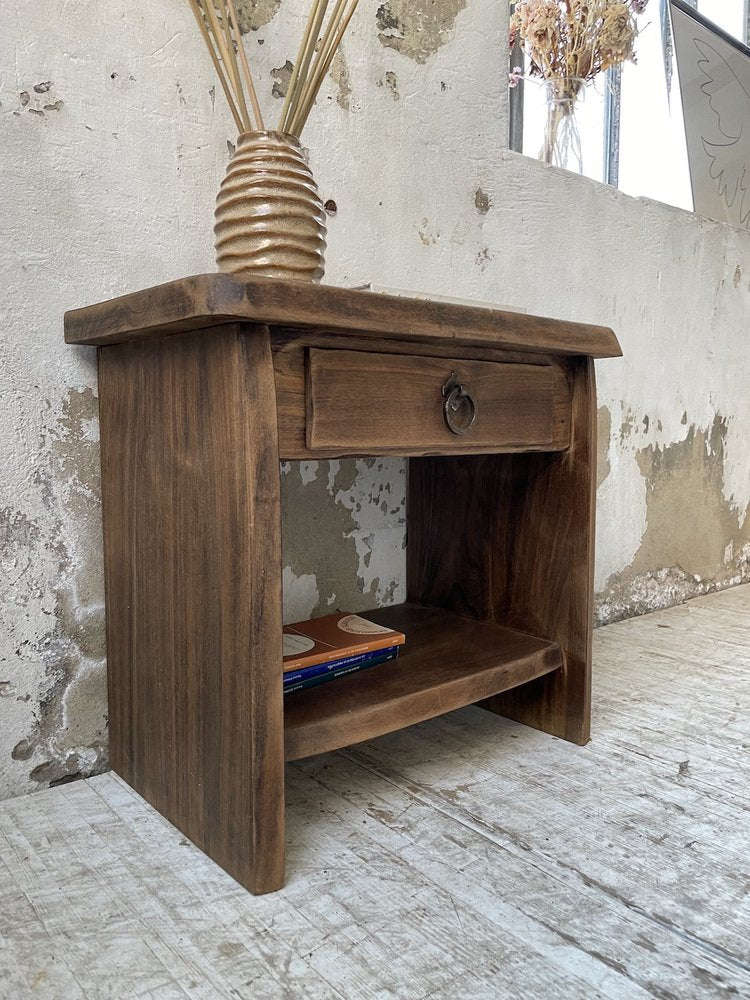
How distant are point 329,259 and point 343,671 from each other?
753mm

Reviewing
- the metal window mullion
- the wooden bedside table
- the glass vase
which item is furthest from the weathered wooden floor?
the metal window mullion

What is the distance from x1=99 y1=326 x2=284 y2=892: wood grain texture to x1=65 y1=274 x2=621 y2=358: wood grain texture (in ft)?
0.16

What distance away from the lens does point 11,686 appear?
1103 millimetres

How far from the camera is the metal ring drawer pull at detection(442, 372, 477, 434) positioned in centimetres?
102

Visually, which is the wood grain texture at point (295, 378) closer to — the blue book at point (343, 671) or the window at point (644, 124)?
the blue book at point (343, 671)

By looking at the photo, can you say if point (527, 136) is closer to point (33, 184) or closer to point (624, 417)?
point (624, 417)

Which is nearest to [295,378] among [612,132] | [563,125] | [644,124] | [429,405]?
[429,405]

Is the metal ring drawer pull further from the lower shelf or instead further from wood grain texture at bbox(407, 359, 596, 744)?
the lower shelf

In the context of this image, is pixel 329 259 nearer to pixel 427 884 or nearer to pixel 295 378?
pixel 295 378

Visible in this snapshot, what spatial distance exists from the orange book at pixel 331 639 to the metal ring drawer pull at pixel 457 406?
1.21 ft

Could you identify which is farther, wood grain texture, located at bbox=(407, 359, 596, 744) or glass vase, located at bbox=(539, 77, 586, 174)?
glass vase, located at bbox=(539, 77, 586, 174)

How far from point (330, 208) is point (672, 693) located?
1165 millimetres

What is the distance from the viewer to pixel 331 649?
1.15 metres

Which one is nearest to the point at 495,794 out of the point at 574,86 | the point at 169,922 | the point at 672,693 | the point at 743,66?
the point at 169,922
